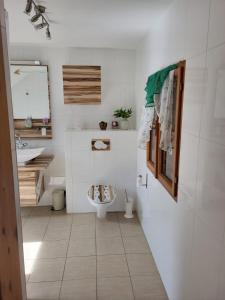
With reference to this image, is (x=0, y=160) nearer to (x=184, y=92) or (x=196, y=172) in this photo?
(x=196, y=172)

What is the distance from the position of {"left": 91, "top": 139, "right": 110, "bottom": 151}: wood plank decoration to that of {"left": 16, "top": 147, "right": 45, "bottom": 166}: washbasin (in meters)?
0.72

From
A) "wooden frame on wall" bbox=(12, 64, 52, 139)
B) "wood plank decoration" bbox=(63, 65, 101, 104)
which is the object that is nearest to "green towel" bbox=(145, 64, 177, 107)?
"wood plank decoration" bbox=(63, 65, 101, 104)

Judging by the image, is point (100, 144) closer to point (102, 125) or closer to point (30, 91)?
point (102, 125)

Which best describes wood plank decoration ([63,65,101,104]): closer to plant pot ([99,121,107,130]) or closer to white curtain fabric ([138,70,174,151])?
plant pot ([99,121,107,130])

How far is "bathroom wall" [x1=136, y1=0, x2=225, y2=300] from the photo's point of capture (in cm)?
116

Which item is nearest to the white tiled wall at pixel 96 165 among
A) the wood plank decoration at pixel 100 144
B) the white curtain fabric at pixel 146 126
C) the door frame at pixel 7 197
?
the wood plank decoration at pixel 100 144

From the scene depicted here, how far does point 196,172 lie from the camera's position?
1420 millimetres

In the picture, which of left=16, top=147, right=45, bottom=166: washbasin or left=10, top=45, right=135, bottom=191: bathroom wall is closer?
left=16, top=147, right=45, bottom=166: washbasin

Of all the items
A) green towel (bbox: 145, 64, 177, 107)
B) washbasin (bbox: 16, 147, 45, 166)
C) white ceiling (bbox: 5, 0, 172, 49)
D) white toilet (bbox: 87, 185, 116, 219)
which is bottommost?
white toilet (bbox: 87, 185, 116, 219)

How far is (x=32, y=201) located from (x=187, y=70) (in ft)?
7.99

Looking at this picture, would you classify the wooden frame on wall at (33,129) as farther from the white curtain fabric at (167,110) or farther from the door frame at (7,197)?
the door frame at (7,197)

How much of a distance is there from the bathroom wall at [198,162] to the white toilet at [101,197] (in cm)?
107

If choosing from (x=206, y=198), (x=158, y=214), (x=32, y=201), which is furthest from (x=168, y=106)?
(x=32, y=201)

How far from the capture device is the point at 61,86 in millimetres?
3508
